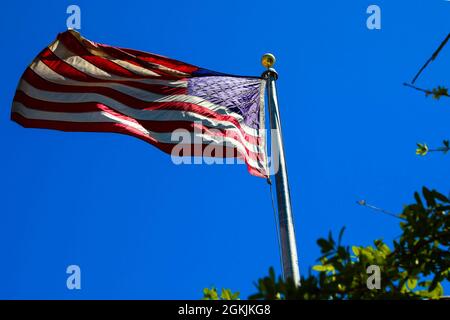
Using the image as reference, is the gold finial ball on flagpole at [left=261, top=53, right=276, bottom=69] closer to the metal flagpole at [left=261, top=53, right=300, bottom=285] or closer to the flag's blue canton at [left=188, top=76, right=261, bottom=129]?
the metal flagpole at [left=261, top=53, right=300, bottom=285]

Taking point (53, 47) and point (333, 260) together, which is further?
point (53, 47)

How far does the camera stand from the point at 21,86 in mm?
9266

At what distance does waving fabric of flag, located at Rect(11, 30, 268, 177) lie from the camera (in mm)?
8461

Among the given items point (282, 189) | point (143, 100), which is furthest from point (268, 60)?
point (282, 189)

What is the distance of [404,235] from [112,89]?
5.70 metres

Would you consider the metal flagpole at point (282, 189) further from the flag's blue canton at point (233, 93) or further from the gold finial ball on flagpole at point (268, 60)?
the flag's blue canton at point (233, 93)

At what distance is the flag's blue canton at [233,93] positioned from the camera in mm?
8805

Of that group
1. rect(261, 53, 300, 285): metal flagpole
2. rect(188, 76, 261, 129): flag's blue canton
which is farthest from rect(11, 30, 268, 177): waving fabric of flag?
rect(261, 53, 300, 285): metal flagpole

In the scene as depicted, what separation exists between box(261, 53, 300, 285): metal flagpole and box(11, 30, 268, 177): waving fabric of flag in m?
0.33

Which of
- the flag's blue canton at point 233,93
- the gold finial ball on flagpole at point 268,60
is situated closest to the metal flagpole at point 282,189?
the gold finial ball on flagpole at point 268,60

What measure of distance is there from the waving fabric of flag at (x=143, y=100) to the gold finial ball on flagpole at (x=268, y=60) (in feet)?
0.69

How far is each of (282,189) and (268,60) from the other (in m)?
2.52

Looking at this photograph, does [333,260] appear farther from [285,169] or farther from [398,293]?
[285,169]
